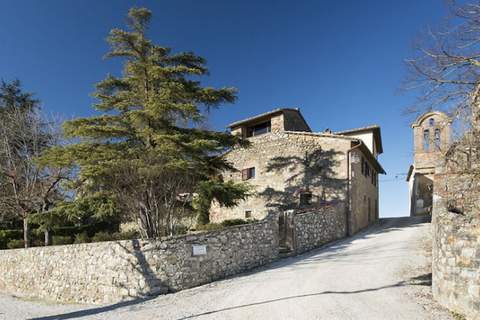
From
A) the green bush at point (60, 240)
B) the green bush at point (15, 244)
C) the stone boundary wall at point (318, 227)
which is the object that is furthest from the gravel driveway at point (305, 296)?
the green bush at point (15, 244)

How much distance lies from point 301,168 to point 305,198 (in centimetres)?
187

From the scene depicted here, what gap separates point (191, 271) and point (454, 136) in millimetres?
7723

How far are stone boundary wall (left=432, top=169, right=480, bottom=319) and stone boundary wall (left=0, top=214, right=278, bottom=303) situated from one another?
5.81m

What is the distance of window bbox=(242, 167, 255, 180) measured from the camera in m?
21.1

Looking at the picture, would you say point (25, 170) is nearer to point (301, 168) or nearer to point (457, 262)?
point (301, 168)

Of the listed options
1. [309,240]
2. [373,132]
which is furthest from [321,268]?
[373,132]

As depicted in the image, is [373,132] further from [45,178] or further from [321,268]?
[45,178]

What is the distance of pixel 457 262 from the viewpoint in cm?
548

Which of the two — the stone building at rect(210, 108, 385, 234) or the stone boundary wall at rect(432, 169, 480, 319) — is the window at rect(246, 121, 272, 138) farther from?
the stone boundary wall at rect(432, 169, 480, 319)

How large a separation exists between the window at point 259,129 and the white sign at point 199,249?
13345mm

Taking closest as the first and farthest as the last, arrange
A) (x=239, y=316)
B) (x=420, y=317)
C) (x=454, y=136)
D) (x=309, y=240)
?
(x=420, y=317)
(x=239, y=316)
(x=454, y=136)
(x=309, y=240)

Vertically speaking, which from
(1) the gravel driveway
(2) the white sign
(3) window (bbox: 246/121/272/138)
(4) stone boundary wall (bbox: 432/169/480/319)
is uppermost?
(3) window (bbox: 246/121/272/138)

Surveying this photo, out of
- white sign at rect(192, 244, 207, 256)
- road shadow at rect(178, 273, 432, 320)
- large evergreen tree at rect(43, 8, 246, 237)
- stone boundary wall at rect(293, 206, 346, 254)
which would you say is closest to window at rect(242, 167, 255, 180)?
stone boundary wall at rect(293, 206, 346, 254)

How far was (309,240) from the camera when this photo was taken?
44.2 feet
